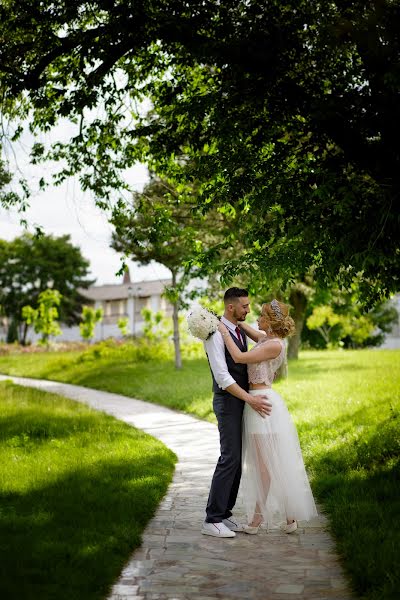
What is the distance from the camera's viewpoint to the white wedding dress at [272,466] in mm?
6223

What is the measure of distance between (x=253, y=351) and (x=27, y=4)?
219 inches

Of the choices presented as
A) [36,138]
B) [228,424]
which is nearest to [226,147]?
[228,424]

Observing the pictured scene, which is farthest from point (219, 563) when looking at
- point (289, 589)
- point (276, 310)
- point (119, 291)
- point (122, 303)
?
point (119, 291)

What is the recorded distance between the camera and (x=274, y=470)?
626cm

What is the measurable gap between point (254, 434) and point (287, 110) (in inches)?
140

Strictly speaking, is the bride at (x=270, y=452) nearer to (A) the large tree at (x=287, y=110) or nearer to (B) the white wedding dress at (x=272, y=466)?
(B) the white wedding dress at (x=272, y=466)

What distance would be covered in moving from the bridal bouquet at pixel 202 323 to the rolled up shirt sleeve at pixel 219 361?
0.08 meters

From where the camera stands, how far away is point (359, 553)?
520 cm

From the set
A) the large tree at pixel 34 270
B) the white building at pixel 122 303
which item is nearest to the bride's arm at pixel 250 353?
the large tree at pixel 34 270

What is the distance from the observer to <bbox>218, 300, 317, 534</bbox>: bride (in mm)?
6230

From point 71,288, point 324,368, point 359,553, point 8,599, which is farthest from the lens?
point 71,288

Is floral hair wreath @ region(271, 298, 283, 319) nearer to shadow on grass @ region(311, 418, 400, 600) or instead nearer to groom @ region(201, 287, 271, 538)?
groom @ region(201, 287, 271, 538)

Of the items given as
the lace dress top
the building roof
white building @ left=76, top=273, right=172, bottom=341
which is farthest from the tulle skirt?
the building roof

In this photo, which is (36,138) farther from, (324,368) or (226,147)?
(324,368)
